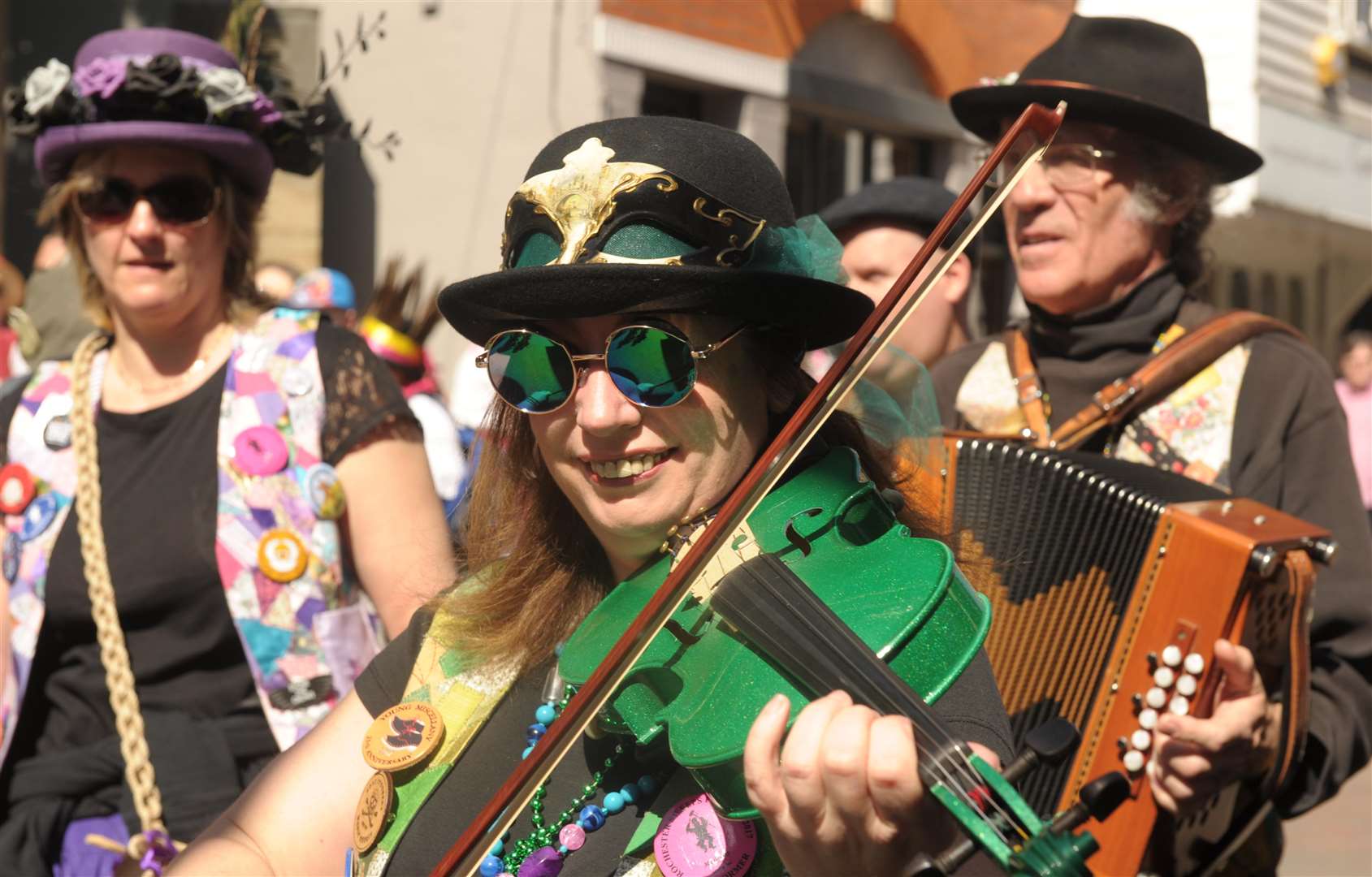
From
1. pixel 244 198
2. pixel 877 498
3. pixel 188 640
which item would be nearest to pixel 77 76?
pixel 244 198

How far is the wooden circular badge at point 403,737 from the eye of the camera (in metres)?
1.98

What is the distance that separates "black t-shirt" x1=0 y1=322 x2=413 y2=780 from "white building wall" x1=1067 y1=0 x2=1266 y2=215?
12592 mm

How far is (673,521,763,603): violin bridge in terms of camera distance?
5.72 feet

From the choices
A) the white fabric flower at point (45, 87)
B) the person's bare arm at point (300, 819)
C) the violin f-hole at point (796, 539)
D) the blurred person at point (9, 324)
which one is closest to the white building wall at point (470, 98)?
the blurred person at point (9, 324)

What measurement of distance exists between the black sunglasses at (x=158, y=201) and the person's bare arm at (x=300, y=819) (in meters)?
1.28

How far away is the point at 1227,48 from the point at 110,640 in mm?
13761

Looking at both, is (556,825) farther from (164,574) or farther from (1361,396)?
(1361,396)

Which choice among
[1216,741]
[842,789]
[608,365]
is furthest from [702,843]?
[1216,741]

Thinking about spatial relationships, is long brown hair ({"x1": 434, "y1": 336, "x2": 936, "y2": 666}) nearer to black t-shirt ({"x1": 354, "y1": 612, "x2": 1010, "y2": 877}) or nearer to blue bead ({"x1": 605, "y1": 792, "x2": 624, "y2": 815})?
black t-shirt ({"x1": 354, "y1": 612, "x2": 1010, "y2": 877})

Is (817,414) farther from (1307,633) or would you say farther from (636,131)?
(1307,633)

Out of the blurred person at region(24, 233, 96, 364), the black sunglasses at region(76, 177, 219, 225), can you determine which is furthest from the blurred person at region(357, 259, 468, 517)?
the black sunglasses at region(76, 177, 219, 225)

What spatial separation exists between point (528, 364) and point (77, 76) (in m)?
1.62

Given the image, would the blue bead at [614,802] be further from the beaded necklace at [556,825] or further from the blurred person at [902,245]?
the blurred person at [902,245]

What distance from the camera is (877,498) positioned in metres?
1.84
